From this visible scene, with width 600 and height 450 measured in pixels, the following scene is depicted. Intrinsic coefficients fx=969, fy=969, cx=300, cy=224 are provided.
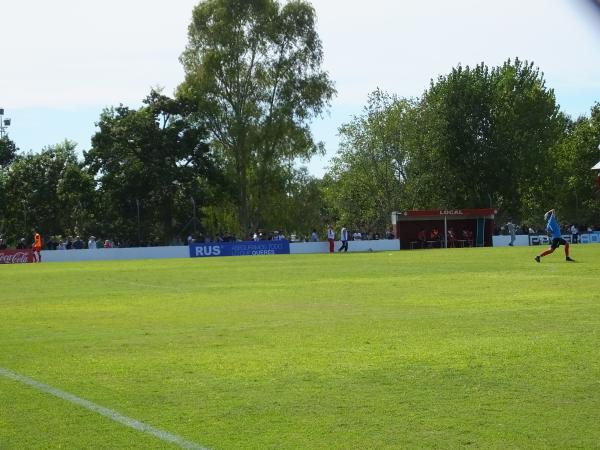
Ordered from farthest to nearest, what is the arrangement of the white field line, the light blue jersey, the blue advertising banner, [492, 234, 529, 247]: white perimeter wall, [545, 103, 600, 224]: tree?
[545, 103, 600, 224]: tree < [492, 234, 529, 247]: white perimeter wall < the blue advertising banner < the light blue jersey < the white field line

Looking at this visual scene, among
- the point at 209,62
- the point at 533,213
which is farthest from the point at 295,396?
the point at 533,213

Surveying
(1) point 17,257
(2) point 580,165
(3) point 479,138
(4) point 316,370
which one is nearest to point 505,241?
(3) point 479,138

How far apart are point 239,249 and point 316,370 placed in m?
57.1

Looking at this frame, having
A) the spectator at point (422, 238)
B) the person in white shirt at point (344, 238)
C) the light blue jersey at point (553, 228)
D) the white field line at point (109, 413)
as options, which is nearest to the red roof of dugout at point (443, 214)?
the spectator at point (422, 238)

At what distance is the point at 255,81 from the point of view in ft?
253

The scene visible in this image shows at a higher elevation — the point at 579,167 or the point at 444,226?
the point at 579,167

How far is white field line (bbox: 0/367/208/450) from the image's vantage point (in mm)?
7082

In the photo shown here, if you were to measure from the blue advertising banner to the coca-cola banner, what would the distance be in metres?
10.8

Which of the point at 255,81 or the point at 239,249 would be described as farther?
the point at 255,81

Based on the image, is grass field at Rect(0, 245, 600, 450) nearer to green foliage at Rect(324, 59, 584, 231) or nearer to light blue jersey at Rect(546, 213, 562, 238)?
light blue jersey at Rect(546, 213, 562, 238)

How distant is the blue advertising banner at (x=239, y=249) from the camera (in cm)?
6644

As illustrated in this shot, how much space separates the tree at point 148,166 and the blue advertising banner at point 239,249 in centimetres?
1282

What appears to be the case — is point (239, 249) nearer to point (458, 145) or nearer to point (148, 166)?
point (148, 166)

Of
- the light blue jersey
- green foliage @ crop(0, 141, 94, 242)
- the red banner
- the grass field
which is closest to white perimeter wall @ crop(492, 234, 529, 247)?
the red banner
